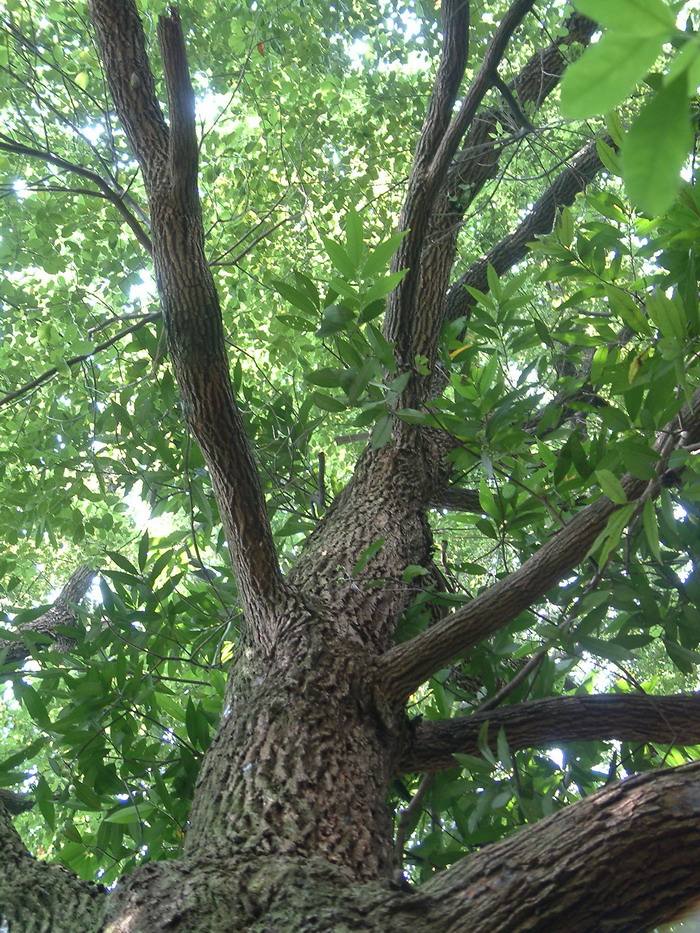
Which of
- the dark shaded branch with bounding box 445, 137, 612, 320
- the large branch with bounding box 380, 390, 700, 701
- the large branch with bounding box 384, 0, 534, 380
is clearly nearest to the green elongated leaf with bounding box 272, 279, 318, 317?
the large branch with bounding box 384, 0, 534, 380

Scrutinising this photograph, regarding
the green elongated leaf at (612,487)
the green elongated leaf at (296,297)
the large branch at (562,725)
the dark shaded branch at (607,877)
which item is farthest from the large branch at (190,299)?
the dark shaded branch at (607,877)

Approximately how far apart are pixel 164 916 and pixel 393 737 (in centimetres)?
74

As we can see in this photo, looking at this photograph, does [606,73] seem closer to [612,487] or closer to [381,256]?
[612,487]

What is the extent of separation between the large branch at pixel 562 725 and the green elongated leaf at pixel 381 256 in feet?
3.41

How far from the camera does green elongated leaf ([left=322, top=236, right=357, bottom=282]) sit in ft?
4.94

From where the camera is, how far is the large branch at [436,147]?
7.08ft

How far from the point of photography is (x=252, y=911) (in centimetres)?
109

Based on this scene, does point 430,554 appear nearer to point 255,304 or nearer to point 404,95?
point 255,304

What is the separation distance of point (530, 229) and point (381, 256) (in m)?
2.13

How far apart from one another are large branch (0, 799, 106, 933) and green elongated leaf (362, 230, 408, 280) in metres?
1.24

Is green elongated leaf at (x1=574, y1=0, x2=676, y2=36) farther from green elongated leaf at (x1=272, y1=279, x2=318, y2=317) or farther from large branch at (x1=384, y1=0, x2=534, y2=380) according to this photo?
large branch at (x1=384, y1=0, x2=534, y2=380)

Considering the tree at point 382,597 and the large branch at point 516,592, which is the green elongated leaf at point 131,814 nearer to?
the tree at point 382,597

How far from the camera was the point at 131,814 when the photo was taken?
190 centimetres

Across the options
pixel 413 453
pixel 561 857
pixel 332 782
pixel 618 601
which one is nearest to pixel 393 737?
pixel 332 782
